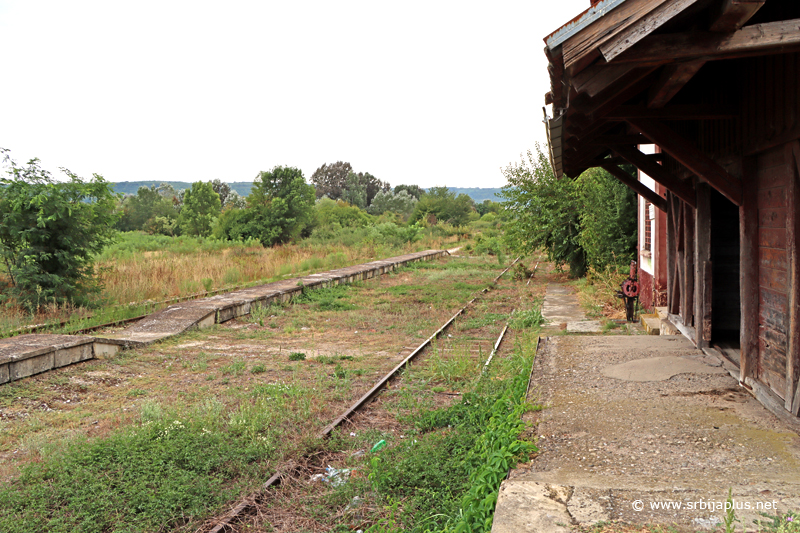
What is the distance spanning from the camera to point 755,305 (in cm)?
497

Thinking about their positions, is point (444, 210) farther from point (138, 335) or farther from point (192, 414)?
point (192, 414)

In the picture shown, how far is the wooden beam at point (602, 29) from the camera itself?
313cm

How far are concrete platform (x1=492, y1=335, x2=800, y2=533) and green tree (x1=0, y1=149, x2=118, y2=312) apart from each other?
987 centimetres

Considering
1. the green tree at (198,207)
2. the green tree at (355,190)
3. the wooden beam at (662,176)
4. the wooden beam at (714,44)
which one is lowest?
the wooden beam at (662,176)

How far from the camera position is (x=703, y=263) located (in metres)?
6.43

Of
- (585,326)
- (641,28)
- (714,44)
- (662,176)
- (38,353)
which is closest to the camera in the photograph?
(641,28)

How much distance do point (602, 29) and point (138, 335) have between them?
9.30 metres

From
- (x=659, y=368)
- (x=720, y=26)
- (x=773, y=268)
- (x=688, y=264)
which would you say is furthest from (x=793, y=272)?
(x=688, y=264)

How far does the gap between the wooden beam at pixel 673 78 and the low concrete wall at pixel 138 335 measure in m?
7.86

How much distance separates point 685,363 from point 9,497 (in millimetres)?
6100

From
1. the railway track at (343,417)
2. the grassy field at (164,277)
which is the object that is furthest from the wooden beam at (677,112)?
the grassy field at (164,277)

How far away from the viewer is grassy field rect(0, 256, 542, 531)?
4203 mm

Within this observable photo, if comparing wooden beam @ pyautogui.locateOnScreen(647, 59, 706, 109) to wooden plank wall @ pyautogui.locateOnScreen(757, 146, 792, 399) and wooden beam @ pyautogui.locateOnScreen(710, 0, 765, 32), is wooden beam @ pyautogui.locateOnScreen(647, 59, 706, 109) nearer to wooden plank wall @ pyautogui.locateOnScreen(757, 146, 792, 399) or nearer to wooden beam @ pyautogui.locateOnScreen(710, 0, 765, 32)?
wooden beam @ pyautogui.locateOnScreen(710, 0, 765, 32)

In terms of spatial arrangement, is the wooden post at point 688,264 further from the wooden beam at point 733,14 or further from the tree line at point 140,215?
the tree line at point 140,215
